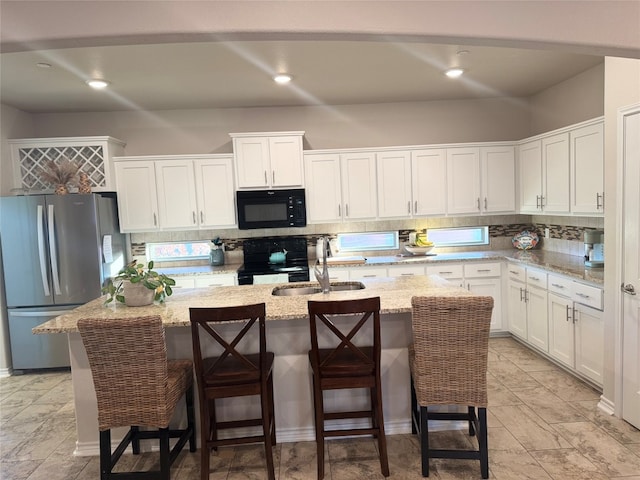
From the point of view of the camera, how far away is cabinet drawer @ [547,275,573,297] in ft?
11.1

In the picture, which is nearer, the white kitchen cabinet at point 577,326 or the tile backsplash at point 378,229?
the white kitchen cabinet at point 577,326

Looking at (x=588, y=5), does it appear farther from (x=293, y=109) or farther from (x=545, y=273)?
(x=293, y=109)

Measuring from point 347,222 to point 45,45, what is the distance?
11.9ft

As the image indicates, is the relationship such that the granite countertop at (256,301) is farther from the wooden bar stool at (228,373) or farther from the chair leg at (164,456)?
the chair leg at (164,456)

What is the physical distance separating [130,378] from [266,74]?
2.71 meters

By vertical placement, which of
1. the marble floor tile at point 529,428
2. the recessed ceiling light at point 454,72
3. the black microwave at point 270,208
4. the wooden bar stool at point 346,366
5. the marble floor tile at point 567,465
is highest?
the recessed ceiling light at point 454,72

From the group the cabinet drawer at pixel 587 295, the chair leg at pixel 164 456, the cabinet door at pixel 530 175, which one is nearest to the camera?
the chair leg at pixel 164 456

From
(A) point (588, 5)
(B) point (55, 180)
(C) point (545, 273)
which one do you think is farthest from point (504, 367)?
(B) point (55, 180)

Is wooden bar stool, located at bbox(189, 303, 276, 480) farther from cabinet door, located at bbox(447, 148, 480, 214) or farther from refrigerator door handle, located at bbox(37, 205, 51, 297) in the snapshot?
cabinet door, located at bbox(447, 148, 480, 214)

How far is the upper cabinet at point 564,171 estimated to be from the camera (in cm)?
337

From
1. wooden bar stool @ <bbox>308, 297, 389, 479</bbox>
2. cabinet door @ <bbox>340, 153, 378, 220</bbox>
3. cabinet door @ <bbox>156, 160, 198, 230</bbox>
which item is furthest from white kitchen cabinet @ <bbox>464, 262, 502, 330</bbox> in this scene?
cabinet door @ <bbox>156, 160, 198, 230</bbox>

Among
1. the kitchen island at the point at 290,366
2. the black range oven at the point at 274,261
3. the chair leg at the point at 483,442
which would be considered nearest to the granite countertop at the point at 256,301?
the kitchen island at the point at 290,366

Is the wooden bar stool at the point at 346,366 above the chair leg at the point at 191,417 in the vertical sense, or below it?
above

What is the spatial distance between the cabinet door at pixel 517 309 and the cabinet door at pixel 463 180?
3.21ft
